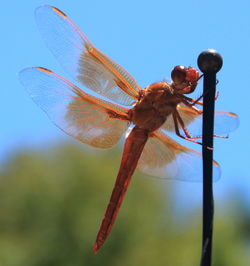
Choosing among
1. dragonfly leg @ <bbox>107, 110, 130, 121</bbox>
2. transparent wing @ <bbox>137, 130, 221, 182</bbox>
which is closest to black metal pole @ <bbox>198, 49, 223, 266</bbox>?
dragonfly leg @ <bbox>107, 110, 130, 121</bbox>

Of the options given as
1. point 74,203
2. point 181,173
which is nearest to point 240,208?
point 74,203

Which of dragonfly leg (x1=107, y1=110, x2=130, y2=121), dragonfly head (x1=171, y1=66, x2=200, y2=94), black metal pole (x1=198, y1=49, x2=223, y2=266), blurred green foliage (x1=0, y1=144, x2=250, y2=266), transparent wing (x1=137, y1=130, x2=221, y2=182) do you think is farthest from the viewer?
blurred green foliage (x1=0, y1=144, x2=250, y2=266)

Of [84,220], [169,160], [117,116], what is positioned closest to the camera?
[117,116]

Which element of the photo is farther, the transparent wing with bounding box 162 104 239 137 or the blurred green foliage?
the blurred green foliage

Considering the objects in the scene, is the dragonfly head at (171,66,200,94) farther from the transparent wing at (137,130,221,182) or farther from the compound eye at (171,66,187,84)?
the transparent wing at (137,130,221,182)

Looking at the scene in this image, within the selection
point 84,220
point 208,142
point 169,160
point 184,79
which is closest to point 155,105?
point 184,79

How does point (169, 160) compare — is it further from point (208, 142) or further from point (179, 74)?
point (208, 142)

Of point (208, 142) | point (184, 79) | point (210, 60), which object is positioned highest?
point (184, 79)

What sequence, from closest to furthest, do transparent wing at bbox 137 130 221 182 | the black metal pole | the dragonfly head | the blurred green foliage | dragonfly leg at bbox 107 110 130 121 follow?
the black metal pole
the dragonfly head
dragonfly leg at bbox 107 110 130 121
transparent wing at bbox 137 130 221 182
the blurred green foliage
